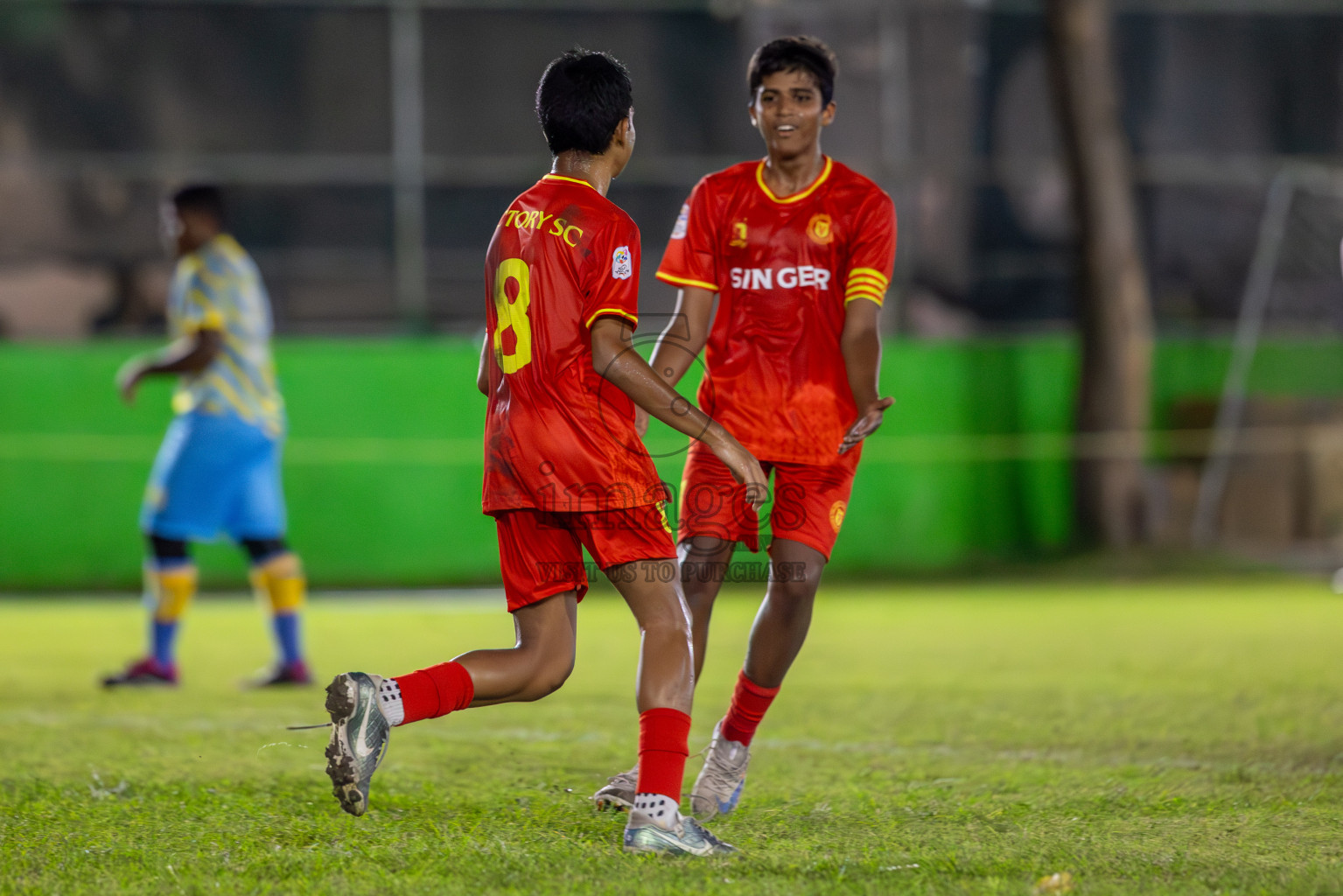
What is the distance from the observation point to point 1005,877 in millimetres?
3754

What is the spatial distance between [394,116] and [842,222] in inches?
509

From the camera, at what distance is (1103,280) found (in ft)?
48.1

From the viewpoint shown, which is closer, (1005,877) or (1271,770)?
(1005,877)

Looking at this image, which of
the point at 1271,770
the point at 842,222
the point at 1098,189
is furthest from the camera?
the point at 1098,189

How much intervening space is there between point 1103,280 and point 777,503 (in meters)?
10.7

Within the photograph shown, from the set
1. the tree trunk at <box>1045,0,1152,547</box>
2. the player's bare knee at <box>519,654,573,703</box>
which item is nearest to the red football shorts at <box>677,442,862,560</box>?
the player's bare knee at <box>519,654,573,703</box>

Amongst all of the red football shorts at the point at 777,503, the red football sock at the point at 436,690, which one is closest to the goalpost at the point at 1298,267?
the red football shorts at the point at 777,503

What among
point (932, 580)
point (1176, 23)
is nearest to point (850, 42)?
point (1176, 23)

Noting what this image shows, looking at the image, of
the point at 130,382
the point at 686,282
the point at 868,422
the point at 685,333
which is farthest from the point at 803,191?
the point at 130,382

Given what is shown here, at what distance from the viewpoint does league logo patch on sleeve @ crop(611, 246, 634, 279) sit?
3.99 m

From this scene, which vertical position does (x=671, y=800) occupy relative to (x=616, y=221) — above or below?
below

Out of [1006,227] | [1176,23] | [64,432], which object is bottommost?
[64,432]

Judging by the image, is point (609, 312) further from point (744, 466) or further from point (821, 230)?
point (821, 230)

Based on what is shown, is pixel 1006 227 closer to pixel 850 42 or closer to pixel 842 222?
pixel 850 42
